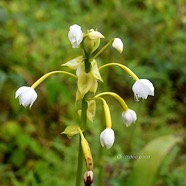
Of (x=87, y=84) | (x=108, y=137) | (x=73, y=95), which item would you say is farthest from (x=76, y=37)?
(x=73, y=95)

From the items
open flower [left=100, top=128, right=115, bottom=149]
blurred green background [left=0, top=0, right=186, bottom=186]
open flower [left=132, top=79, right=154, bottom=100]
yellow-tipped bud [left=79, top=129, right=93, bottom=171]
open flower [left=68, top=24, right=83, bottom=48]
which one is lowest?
yellow-tipped bud [left=79, top=129, right=93, bottom=171]

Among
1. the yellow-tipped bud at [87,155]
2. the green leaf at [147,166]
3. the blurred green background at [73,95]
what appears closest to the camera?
the yellow-tipped bud at [87,155]

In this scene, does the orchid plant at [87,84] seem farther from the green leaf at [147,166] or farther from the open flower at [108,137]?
the green leaf at [147,166]

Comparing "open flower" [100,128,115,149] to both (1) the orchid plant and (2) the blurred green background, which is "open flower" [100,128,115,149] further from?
(2) the blurred green background

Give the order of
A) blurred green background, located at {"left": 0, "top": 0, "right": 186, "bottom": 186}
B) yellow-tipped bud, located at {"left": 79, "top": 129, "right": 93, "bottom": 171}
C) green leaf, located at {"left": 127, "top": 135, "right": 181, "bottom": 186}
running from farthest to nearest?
blurred green background, located at {"left": 0, "top": 0, "right": 186, "bottom": 186}
green leaf, located at {"left": 127, "top": 135, "right": 181, "bottom": 186}
yellow-tipped bud, located at {"left": 79, "top": 129, "right": 93, "bottom": 171}

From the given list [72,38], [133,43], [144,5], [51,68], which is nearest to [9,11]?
[51,68]

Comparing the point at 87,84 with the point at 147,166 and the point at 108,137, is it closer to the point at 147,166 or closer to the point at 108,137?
the point at 108,137

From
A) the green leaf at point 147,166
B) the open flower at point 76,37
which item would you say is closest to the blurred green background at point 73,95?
the green leaf at point 147,166

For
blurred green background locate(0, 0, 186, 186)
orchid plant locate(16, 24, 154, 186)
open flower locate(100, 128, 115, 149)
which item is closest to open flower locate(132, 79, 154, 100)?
orchid plant locate(16, 24, 154, 186)

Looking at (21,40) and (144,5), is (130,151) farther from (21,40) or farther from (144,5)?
(144,5)
